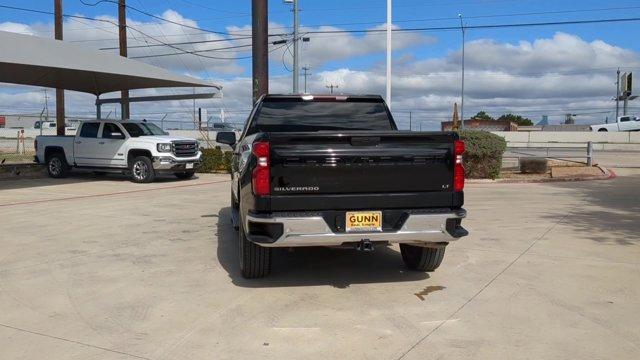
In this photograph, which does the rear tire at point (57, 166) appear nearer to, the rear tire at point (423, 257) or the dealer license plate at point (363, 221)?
the rear tire at point (423, 257)

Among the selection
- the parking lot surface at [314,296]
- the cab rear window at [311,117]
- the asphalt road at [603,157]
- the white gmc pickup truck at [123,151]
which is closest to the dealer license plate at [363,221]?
the parking lot surface at [314,296]

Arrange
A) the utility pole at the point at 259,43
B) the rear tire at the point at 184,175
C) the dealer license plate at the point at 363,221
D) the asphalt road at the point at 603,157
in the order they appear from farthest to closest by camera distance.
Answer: the asphalt road at the point at 603,157, the utility pole at the point at 259,43, the rear tire at the point at 184,175, the dealer license plate at the point at 363,221

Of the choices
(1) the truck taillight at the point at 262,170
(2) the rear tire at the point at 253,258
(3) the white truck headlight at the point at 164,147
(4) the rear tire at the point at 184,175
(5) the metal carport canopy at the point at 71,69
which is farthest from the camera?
(4) the rear tire at the point at 184,175

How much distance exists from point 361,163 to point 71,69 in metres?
12.7

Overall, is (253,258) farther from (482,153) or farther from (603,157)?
(603,157)

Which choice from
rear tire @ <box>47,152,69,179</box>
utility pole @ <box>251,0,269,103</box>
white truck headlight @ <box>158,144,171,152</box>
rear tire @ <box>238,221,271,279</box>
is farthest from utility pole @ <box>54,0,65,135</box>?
rear tire @ <box>238,221,271,279</box>

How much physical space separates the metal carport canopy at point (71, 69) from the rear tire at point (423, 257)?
37.5ft

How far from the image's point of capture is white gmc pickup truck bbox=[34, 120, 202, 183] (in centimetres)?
1692

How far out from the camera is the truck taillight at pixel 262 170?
16.9ft

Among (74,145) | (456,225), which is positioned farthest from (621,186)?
(74,145)

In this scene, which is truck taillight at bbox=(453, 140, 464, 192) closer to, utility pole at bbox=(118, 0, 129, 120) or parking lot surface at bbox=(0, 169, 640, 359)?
parking lot surface at bbox=(0, 169, 640, 359)

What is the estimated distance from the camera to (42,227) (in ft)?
31.0

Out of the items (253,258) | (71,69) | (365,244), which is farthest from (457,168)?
(71,69)

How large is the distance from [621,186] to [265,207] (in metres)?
13.3
